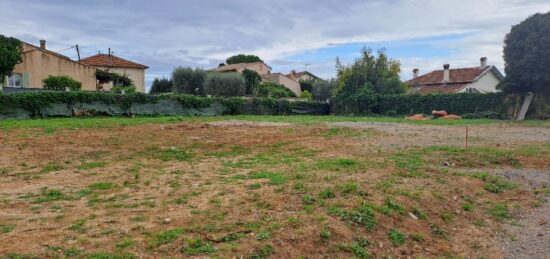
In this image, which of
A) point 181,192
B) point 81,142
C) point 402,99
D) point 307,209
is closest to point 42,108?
point 81,142

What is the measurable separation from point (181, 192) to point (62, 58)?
30103 millimetres

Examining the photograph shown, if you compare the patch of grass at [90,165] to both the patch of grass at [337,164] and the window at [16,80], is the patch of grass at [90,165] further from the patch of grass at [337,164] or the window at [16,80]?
the window at [16,80]

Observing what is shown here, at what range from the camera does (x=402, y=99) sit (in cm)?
3378

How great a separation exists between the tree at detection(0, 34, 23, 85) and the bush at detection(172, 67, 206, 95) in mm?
17722

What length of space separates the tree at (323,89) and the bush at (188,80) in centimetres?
1553

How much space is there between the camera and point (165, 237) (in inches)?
154

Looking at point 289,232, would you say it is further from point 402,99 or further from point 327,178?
point 402,99

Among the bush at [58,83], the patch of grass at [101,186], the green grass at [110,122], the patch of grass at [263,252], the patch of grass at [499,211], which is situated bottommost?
the patch of grass at [499,211]

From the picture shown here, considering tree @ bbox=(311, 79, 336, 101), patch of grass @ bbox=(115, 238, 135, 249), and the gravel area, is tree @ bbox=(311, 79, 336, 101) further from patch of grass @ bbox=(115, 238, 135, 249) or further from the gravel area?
patch of grass @ bbox=(115, 238, 135, 249)

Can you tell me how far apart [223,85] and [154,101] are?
54.6 ft

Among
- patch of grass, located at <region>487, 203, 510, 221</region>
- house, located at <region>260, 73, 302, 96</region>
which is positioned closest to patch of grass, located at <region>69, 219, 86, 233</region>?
patch of grass, located at <region>487, 203, 510, 221</region>

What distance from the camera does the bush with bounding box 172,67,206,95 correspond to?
4412 cm

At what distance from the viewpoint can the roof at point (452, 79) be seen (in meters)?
43.5

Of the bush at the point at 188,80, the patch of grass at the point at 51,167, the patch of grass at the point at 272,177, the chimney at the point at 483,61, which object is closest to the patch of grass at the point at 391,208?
the patch of grass at the point at 272,177
